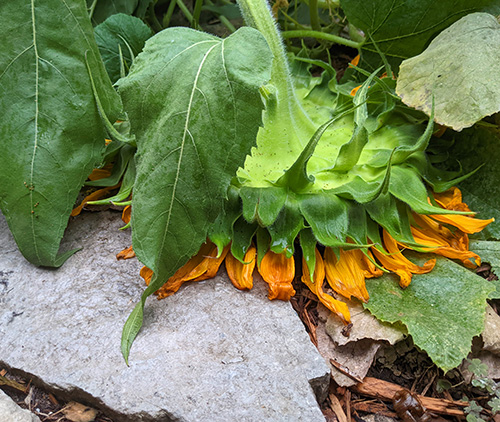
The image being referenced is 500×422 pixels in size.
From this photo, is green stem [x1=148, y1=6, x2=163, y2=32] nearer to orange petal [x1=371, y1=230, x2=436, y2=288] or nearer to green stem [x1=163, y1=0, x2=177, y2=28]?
green stem [x1=163, y1=0, x2=177, y2=28]

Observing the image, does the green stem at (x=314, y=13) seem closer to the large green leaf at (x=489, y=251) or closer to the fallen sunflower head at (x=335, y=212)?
the fallen sunflower head at (x=335, y=212)

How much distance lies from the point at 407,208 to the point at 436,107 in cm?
24


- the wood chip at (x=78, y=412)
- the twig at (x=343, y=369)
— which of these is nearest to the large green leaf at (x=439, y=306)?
the twig at (x=343, y=369)

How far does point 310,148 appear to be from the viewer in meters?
1.05

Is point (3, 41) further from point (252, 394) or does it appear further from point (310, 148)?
point (252, 394)

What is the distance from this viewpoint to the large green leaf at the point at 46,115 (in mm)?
1155

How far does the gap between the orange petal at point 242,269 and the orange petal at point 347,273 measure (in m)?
0.17

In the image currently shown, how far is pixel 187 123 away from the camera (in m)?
A: 0.94

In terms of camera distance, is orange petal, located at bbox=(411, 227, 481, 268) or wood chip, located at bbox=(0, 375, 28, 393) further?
orange petal, located at bbox=(411, 227, 481, 268)

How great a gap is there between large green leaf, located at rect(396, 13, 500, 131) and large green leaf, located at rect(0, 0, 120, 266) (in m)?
0.72

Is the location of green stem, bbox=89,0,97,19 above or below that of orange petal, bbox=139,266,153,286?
above

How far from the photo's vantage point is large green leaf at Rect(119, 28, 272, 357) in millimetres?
942

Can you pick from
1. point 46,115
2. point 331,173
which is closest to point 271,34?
point 331,173

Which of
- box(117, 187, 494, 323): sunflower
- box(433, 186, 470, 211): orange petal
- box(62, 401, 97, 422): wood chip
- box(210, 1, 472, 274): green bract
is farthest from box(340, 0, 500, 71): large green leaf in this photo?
box(62, 401, 97, 422): wood chip
